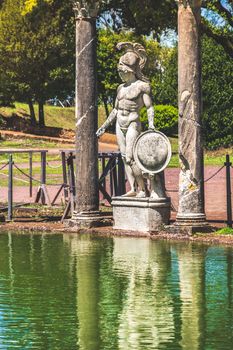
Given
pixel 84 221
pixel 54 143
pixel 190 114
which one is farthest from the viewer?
pixel 54 143

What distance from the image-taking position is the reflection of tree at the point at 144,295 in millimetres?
10109

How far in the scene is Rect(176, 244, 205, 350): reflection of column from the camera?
33.0ft

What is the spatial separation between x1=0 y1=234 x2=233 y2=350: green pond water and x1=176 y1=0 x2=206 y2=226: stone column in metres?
0.96

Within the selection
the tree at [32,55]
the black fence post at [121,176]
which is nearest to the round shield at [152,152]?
the black fence post at [121,176]

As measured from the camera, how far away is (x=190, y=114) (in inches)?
681

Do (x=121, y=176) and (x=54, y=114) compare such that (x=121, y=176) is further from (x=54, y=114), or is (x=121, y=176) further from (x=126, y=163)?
(x=54, y=114)

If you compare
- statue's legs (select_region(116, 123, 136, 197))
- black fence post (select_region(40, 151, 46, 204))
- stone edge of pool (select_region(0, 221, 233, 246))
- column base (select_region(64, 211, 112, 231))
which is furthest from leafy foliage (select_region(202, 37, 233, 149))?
statue's legs (select_region(116, 123, 136, 197))

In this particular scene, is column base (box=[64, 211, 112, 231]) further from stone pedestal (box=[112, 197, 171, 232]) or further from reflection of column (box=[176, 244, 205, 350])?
reflection of column (box=[176, 244, 205, 350])

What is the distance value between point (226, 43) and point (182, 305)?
1297 centimetres

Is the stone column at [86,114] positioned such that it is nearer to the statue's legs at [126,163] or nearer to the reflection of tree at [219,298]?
the statue's legs at [126,163]

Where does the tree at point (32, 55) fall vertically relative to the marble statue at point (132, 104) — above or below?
above

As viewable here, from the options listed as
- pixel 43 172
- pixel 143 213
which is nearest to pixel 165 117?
pixel 43 172

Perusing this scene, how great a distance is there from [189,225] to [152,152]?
49.9 inches

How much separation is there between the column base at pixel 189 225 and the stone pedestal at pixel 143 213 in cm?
31
